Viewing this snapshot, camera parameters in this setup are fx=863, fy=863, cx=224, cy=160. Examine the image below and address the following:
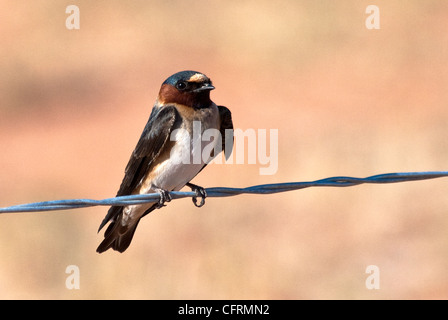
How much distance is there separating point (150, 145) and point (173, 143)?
176mm

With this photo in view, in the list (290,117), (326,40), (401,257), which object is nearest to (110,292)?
(401,257)

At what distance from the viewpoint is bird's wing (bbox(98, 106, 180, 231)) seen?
6535mm

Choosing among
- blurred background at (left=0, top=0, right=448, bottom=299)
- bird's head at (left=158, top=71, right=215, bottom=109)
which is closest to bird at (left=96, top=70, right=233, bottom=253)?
bird's head at (left=158, top=71, right=215, bottom=109)

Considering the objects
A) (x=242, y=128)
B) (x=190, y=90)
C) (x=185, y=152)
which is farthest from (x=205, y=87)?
(x=242, y=128)

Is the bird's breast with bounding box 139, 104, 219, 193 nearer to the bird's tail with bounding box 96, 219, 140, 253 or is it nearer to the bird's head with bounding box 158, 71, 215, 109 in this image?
the bird's head with bounding box 158, 71, 215, 109

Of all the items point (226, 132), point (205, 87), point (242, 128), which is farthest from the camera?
point (242, 128)

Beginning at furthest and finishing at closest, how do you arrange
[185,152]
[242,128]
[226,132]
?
1. [242,128]
2. [226,132]
3. [185,152]

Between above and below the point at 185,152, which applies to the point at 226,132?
Answer: above

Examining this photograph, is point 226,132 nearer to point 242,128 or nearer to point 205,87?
point 205,87

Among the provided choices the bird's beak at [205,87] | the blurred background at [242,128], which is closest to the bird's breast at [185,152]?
the bird's beak at [205,87]

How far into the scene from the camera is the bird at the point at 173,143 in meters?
6.53

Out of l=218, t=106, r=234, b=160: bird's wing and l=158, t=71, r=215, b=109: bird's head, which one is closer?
l=158, t=71, r=215, b=109: bird's head

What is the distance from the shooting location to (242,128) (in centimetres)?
1588

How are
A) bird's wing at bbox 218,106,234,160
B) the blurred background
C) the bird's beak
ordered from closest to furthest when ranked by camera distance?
the bird's beak < bird's wing at bbox 218,106,234,160 < the blurred background
